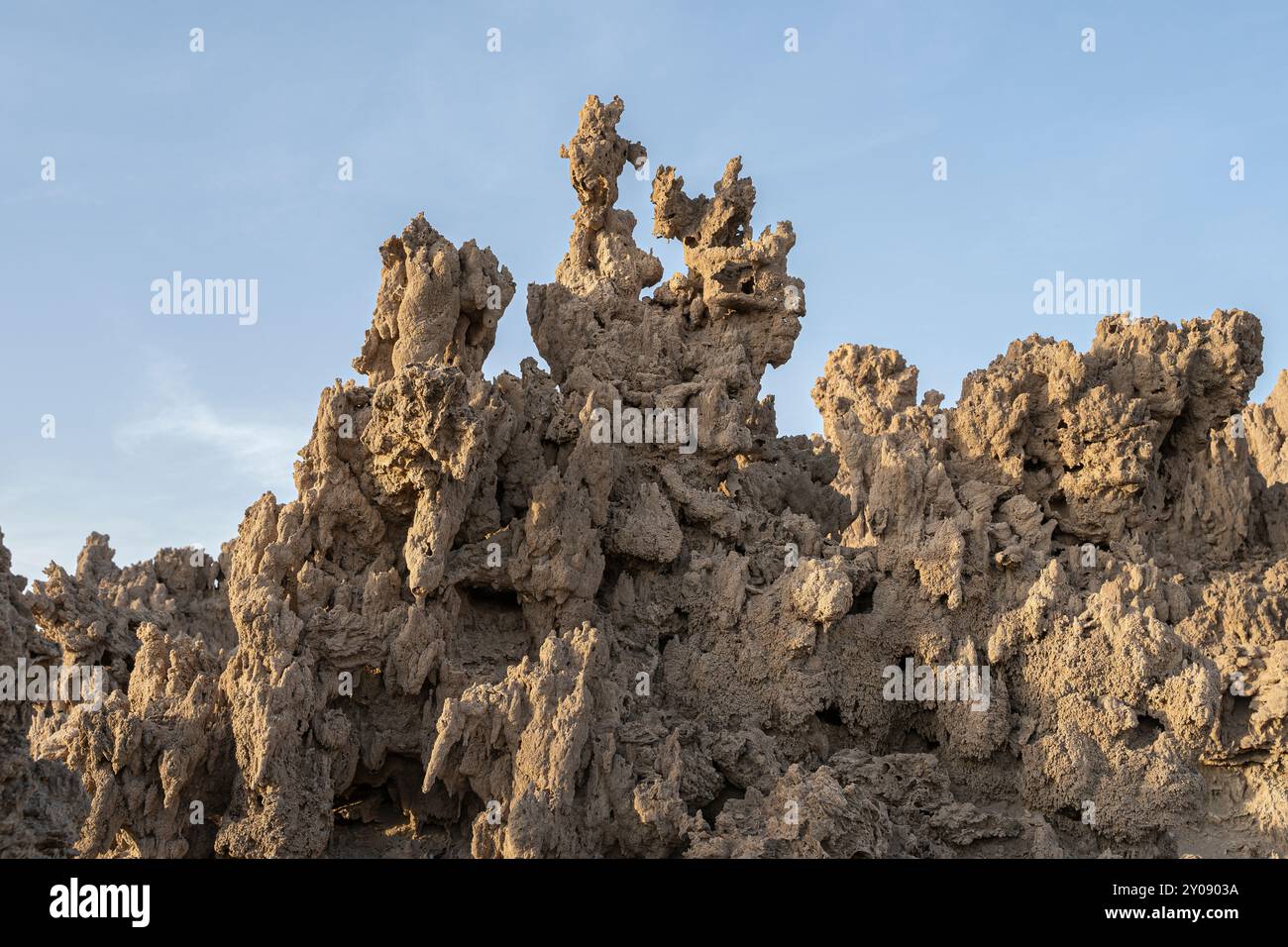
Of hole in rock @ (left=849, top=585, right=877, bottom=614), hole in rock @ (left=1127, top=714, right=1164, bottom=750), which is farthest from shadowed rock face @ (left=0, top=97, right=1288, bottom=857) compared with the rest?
hole in rock @ (left=849, top=585, right=877, bottom=614)

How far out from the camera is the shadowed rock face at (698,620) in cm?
1523

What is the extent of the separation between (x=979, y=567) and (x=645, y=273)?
768 cm

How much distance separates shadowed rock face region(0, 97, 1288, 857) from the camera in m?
15.2

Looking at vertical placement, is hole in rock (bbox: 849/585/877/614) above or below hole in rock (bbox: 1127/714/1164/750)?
above

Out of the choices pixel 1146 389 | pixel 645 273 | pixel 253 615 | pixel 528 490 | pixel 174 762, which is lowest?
pixel 174 762

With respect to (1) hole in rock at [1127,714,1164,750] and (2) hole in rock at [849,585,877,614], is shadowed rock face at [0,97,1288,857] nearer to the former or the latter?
(1) hole in rock at [1127,714,1164,750]

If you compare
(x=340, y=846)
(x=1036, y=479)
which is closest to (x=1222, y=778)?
(x=1036, y=479)

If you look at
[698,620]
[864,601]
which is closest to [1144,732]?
[864,601]

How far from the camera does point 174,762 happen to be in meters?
15.3

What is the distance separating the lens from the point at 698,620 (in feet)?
59.7

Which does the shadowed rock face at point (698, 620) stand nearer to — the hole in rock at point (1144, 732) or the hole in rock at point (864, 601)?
the hole in rock at point (1144, 732)

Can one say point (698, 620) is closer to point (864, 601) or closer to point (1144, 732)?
point (864, 601)

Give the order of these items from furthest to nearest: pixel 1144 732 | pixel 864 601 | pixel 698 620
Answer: pixel 864 601, pixel 698 620, pixel 1144 732
